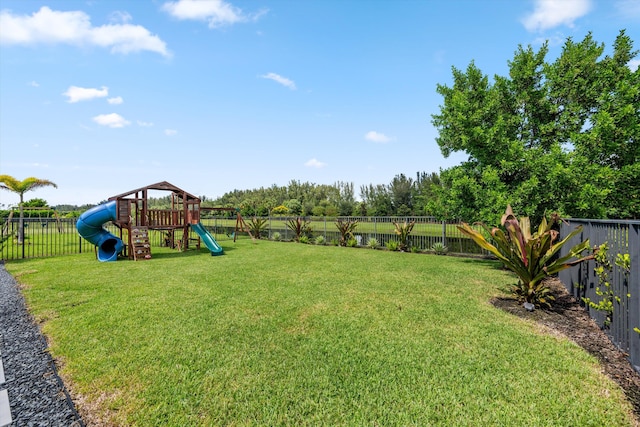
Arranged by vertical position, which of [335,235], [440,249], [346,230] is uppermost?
[346,230]

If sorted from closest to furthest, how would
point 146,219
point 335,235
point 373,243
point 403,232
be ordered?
point 146,219
point 403,232
point 373,243
point 335,235

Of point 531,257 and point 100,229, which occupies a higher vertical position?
point 100,229

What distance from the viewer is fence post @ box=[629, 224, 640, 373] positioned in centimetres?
248

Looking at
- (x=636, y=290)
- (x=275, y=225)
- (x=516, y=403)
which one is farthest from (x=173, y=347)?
(x=275, y=225)

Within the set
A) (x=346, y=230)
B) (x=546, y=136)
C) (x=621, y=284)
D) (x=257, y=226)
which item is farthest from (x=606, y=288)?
(x=257, y=226)

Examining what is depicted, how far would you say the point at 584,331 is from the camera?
3.35 metres

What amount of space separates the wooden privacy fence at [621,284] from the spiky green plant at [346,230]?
31.2 ft

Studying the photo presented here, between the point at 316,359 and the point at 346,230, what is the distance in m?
10.8

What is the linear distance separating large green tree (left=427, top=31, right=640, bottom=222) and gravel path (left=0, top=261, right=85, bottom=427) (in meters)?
8.34

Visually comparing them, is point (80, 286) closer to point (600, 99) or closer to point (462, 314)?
point (462, 314)

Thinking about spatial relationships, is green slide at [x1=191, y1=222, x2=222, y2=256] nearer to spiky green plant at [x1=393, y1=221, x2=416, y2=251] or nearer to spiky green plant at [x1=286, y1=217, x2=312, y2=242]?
spiky green plant at [x1=286, y1=217, x2=312, y2=242]

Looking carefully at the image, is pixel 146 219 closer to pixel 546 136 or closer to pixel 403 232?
pixel 403 232

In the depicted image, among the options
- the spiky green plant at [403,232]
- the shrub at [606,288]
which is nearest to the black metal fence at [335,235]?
the spiky green plant at [403,232]

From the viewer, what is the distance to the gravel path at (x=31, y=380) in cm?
201
